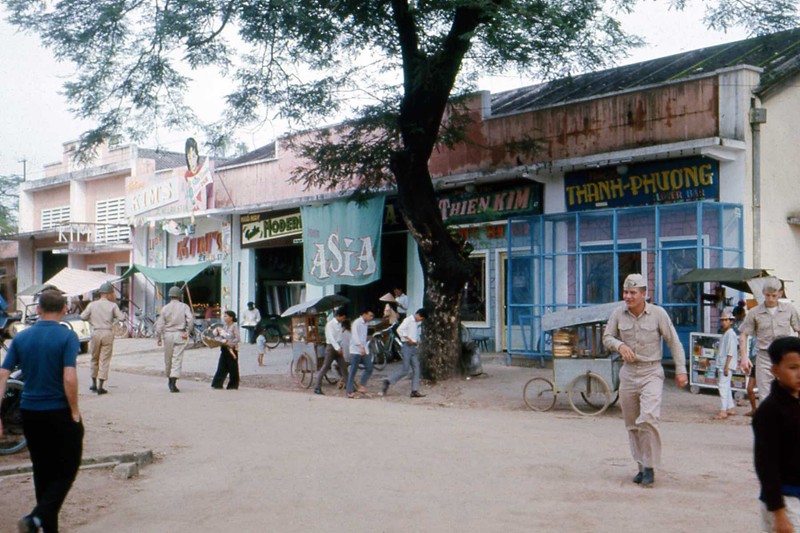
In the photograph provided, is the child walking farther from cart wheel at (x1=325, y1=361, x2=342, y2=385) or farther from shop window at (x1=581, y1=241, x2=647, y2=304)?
cart wheel at (x1=325, y1=361, x2=342, y2=385)

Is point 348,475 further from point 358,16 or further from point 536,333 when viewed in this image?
point 536,333

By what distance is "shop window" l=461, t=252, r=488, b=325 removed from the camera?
21.1 m

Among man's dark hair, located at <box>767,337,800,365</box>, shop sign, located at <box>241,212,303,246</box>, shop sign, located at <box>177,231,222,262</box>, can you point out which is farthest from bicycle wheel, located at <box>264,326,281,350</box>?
man's dark hair, located at <box>767,337,800,365</box>

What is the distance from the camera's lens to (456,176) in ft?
67.8

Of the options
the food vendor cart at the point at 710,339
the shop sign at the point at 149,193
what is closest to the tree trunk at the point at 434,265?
the food vendor cart at the point at 710,339

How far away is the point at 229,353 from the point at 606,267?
25.1 ft

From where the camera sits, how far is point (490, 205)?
20.4 metres

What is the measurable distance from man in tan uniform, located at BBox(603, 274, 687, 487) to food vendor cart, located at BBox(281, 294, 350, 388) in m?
9.91

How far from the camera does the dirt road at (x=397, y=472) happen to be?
6.82m

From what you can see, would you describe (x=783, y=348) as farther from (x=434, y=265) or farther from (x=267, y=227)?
(x=267, y=227)

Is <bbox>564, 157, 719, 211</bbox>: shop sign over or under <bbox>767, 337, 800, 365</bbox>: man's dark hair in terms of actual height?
over

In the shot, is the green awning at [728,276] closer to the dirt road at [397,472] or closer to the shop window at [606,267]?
the dirt road at [397,472]

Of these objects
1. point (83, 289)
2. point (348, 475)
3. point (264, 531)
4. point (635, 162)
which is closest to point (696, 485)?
point (348, 475)

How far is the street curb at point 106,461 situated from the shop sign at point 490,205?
10326 mm
